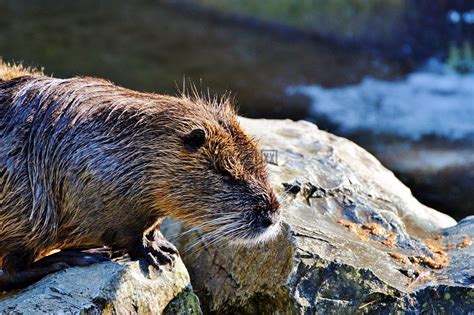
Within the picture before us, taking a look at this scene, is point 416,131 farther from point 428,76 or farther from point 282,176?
point 282,176

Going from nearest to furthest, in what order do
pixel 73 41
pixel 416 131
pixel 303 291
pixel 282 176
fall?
pixel 303 291, pixel 282 176, pixel 416 131, pixel 73 41

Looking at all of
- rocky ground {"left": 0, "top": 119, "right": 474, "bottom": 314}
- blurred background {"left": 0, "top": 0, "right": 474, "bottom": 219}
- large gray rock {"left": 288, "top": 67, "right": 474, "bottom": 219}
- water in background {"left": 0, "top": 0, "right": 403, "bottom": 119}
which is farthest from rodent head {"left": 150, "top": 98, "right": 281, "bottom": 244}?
water in background {"left": 0, "top": 0, "right": 403, "bottom": 119}

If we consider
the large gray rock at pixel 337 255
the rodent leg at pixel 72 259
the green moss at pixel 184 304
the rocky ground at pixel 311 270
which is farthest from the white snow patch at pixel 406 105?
the rodent leg at pixel 72 259

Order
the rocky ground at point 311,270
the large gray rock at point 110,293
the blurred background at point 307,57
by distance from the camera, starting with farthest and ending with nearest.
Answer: the blurred background at point 307,57, the rocky ground at point 311,270, the large gray rock at point 110,293

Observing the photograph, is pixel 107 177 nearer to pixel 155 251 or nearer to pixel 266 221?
pixel 155 251

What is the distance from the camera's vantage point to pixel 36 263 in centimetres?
426

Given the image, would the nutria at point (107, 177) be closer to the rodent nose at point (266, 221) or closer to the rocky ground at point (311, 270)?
the rodent nose at point (266, 221)

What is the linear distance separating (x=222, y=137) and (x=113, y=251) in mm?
832

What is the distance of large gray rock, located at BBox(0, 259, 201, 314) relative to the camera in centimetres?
384

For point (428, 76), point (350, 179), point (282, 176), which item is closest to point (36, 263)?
point (282, 176)

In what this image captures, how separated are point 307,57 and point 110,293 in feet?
29.7

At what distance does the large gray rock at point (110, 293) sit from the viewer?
3844 millimetres

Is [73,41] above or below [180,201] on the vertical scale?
above

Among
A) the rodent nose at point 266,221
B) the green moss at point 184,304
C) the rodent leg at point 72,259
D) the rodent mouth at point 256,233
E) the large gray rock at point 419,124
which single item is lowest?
the green moss at point 184,304
